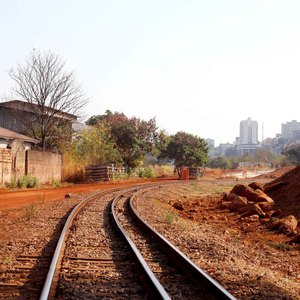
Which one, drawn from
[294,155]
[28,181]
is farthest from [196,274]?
[294,155]

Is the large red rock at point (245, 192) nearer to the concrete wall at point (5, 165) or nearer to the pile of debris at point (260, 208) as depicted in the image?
the pile of debris at point (260, 208)

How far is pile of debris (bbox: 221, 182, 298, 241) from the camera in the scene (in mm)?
14716

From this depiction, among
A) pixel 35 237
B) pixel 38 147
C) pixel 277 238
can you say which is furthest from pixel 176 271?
pixel 38 147

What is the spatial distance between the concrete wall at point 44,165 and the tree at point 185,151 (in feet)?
108

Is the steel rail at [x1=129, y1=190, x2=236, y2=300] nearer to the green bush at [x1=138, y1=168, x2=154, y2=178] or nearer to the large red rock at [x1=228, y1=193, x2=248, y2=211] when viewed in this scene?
the large red rock at [x1=228, y1=193, x2=248, y2=211]

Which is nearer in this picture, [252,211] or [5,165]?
[252,211]

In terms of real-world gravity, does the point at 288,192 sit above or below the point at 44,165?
below

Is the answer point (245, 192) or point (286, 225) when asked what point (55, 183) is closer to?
point (245, 192)

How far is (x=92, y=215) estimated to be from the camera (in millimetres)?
16203

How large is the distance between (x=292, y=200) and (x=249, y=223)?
14.0ft

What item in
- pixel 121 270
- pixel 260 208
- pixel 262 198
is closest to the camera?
pixel 121 270

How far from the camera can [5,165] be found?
28.8 metres

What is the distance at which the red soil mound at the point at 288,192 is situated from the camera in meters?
18.9

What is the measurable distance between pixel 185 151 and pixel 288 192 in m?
47.2
